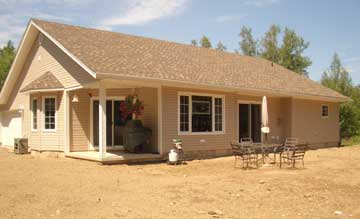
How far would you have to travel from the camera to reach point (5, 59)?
44156 millimetres

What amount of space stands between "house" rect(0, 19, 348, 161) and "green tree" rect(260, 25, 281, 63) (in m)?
30.8

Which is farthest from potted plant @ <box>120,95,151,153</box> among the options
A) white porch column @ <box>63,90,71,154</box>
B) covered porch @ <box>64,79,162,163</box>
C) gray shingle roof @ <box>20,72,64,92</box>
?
gray shingle roof @ <box>20,72,64,92</box>

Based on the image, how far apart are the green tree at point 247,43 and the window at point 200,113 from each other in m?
37.9

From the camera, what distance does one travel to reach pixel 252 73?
21.2 metres

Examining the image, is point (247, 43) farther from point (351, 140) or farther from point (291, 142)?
point (291, 142)

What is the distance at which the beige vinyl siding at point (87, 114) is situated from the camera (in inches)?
594

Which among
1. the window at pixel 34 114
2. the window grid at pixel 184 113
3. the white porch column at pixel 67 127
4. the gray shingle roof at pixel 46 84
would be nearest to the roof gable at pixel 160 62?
the window grid at pixel 184 113

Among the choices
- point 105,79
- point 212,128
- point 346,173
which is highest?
point 105,79

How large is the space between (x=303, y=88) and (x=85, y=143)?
505 inches

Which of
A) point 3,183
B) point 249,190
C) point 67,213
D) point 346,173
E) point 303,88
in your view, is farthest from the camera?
point 303,88

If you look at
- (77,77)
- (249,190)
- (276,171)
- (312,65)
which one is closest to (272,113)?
(276,171)

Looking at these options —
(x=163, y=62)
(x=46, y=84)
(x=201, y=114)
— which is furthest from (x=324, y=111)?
(x=46, y=84)

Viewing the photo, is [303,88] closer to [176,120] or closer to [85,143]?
[176,120]

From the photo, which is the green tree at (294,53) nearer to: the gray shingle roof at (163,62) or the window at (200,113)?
the gray shingle roof at (163,62)
